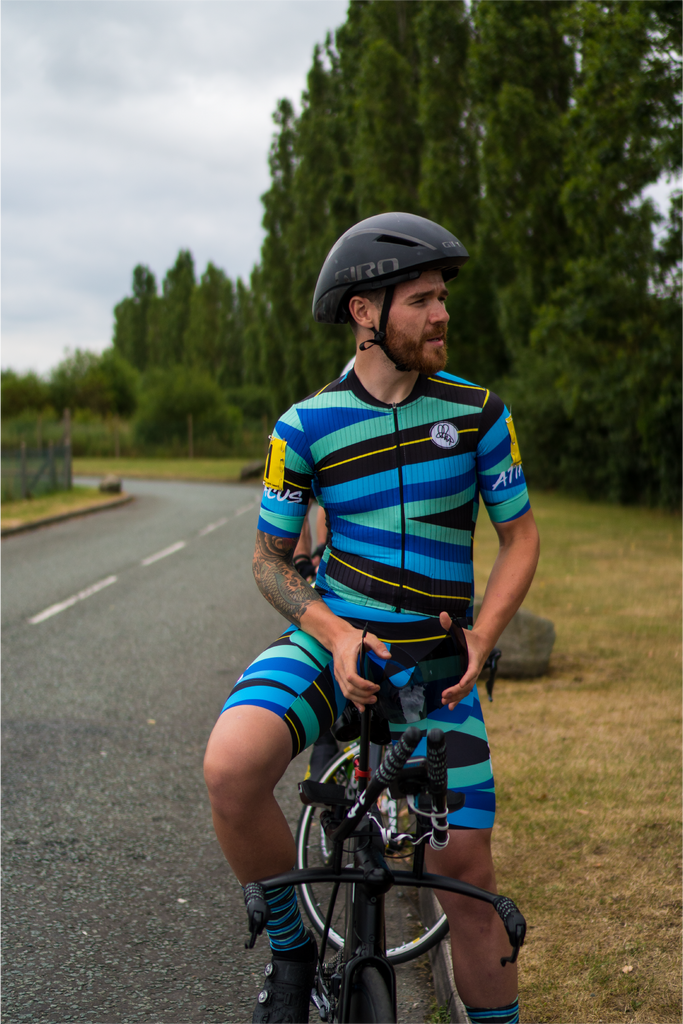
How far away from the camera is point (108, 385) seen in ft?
209


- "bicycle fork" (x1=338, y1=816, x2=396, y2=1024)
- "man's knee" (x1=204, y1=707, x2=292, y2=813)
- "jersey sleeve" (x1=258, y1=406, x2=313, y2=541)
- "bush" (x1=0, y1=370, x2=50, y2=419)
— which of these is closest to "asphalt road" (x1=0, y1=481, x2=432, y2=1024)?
"bicycle fork" (x1=338, y1=816, x2=396, y2=1024)

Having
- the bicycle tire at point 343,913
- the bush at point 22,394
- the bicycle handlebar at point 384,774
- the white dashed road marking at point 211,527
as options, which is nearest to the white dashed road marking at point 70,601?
the white dashed road marking at point 211,527

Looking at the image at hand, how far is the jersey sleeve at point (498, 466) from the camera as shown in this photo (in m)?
2.27

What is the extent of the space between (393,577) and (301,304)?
43815 mm

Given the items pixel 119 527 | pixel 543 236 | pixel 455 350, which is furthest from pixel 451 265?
pixel 455 350

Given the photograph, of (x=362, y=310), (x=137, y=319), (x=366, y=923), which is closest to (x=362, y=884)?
(x=366, y=923)

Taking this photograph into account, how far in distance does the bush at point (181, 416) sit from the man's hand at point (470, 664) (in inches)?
2045

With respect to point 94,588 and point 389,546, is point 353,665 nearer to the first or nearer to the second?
point 389,546

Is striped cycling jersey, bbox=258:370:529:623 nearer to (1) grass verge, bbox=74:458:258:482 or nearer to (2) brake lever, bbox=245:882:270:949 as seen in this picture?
(2) brake lever, bbox=245:882:270:949

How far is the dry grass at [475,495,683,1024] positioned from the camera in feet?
9.26

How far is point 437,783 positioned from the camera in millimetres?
1733

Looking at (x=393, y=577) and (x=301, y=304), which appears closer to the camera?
(x=393, y=577)

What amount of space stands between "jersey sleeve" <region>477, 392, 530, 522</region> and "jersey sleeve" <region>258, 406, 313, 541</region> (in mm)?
397

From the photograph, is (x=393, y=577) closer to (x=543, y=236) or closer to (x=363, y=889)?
(x=363, y=889)
